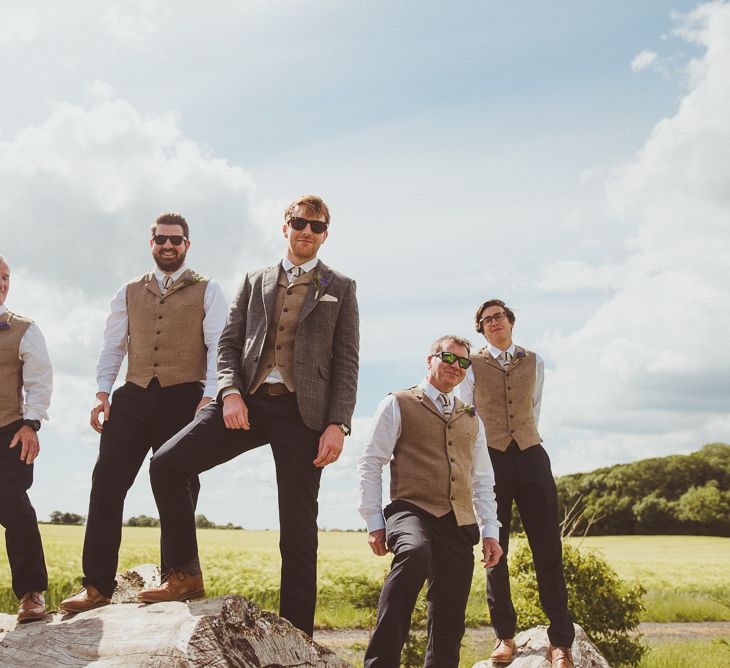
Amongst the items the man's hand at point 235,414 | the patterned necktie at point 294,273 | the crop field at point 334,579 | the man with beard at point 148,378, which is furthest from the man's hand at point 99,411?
the crop field at point 334,579

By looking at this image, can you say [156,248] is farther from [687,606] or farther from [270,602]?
[687,606]

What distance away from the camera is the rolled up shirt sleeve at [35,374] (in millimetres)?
6188

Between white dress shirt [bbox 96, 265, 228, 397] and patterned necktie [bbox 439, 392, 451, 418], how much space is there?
1.61 metres

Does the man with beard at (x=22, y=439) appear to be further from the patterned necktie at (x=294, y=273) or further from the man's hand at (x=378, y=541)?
the man's hand at (x=378, y=541)

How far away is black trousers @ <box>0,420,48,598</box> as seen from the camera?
19.9 feet

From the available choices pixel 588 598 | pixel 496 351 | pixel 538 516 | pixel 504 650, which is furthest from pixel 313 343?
pixel 588 598

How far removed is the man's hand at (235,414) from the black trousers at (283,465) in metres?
0.12

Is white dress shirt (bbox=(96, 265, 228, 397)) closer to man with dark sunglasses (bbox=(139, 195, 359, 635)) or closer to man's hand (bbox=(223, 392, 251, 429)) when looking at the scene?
man with dark sunglasses (bbox=(139, 195, 359, 635))

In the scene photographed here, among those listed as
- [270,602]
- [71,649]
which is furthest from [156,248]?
[270,602]

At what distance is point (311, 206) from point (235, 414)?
53.9 inches

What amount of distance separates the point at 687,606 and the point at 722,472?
99.8 feet

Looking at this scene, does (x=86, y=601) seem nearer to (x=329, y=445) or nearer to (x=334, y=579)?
(x=329, y=445)

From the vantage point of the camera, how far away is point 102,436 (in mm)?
5566

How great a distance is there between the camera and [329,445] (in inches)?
189
